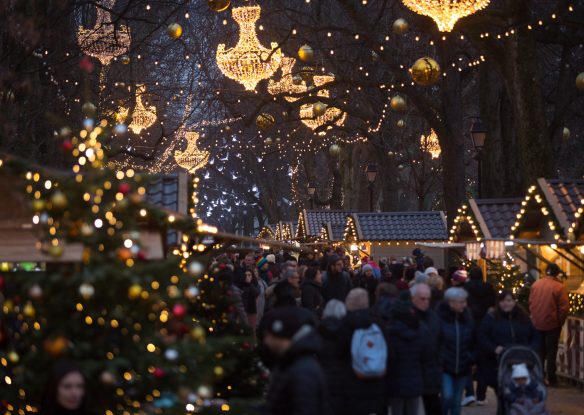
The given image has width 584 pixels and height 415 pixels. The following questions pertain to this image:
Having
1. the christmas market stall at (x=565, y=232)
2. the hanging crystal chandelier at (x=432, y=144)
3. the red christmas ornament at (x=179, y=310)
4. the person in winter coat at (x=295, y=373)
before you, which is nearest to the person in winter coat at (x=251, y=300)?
the christmas market stall at (x=565, y=232)

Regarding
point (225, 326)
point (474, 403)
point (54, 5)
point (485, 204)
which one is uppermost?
point (54, 5)

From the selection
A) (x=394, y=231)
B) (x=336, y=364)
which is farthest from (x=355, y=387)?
(x=394, y=231)

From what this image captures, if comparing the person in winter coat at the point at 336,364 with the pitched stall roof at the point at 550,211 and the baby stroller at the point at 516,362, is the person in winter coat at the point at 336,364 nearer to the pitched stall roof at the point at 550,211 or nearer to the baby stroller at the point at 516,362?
the baby stroller at the point at 516,362

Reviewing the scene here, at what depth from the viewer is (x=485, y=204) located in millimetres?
21594

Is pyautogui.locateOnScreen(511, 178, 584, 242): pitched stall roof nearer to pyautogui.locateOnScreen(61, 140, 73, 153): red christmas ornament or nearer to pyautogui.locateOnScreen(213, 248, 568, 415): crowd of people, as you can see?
pyautogui.locateOnScreen(213, 248, 568, 415): crowd of people

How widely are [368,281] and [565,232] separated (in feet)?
15.2

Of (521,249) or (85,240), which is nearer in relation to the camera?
(85,240)

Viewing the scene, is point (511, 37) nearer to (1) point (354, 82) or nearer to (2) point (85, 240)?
(1) point (354, 82)

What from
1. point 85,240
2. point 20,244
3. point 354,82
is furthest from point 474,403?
point 354,82

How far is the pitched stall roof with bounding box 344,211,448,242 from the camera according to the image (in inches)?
1449

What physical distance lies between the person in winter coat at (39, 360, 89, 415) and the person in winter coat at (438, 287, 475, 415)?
20.5ft

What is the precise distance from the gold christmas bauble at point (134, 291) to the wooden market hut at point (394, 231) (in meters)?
29.6

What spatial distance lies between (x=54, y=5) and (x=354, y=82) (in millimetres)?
10210

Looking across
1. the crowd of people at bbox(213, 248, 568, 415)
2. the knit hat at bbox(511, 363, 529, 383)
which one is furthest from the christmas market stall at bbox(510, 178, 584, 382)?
the knit hat at bbox(511, 363, 529, 383)
